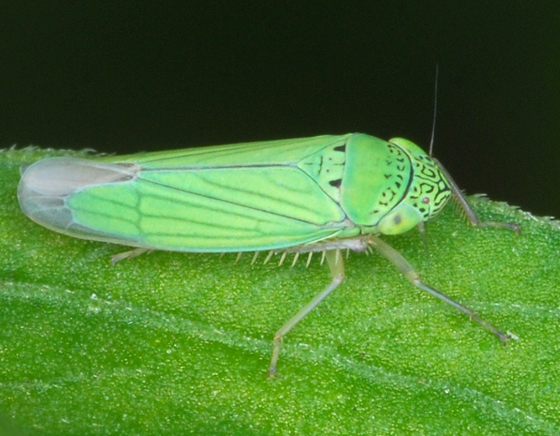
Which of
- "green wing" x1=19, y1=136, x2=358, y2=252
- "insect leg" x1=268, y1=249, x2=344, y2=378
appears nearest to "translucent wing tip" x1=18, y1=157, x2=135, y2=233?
"green wing" x1=19, y1=136, x2=358, y2=252

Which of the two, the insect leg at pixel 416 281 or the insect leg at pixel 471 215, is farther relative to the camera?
the insect leg at pixel 471 215

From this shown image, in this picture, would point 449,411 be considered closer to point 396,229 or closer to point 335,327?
point 335,327

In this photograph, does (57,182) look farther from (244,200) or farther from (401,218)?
(401,218)

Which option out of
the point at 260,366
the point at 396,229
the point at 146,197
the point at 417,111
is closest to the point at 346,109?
the point at 417,111

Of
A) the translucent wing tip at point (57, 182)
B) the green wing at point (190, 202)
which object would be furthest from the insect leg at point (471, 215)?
the translucent wing tip at point (57, 182)

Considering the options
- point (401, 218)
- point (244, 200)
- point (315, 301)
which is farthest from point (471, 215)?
point (244, 200)

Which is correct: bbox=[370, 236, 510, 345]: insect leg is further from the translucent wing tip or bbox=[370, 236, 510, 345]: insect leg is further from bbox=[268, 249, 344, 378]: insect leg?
the translucent wing tip

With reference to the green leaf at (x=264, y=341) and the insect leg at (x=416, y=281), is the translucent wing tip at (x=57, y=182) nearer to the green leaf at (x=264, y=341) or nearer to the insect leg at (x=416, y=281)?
the green leaf at (x=264, y=341)
